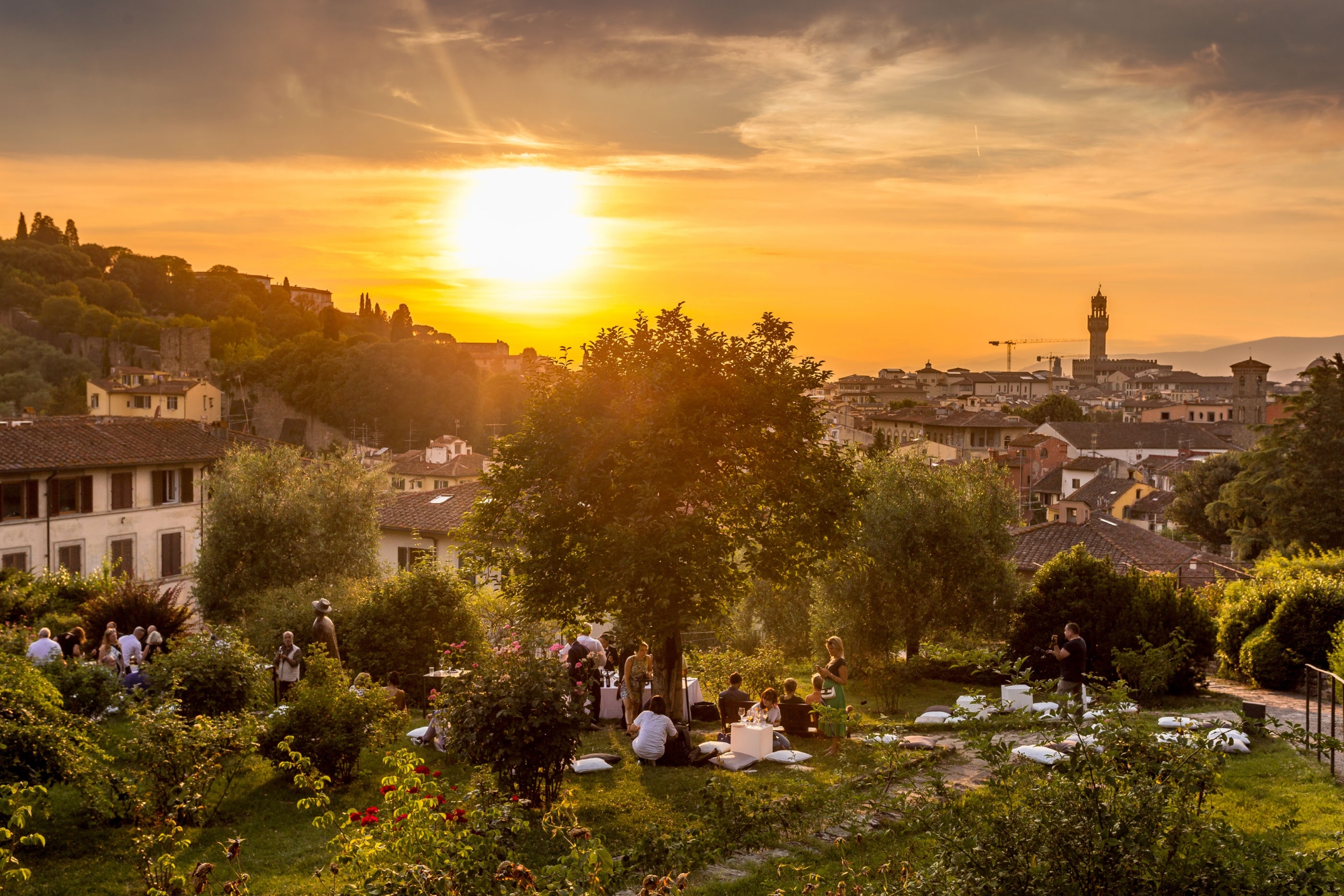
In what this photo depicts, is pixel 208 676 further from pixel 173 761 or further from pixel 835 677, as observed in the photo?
pixel 835 677

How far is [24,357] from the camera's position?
338ft

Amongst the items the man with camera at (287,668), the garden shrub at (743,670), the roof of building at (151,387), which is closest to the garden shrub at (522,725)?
the man with camera at (287,668)

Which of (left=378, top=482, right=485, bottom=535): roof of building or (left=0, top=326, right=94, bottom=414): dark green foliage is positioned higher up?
(left=0, top=326, right=94, bottom=414): dark green foliage

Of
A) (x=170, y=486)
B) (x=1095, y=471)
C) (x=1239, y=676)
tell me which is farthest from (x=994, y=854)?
(x=1095, y=471)

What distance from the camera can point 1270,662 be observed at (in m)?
17.0

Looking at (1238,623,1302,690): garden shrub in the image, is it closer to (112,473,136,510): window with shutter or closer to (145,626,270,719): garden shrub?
(145,626,270,719): garden shrub

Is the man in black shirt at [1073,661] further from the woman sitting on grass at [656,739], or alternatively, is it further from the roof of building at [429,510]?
the roof of building at [429,510]

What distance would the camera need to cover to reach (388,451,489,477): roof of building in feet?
222

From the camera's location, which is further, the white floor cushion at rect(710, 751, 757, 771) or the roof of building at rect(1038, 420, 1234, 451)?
the roof of building at rect(1038, 420, 1234, 451)

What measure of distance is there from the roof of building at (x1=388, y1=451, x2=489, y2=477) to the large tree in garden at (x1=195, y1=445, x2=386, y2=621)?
36.4m

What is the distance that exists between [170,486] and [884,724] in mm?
37263

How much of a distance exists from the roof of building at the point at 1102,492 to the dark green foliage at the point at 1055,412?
50.3 meters

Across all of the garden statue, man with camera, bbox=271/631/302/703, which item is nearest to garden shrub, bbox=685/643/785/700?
the garden statue

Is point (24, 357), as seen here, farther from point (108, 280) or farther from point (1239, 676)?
point (1239, 676)
